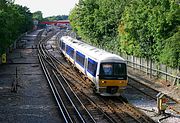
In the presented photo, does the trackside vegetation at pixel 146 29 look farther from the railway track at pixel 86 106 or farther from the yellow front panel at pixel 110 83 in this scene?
the yellow front panel at pixel 110 83

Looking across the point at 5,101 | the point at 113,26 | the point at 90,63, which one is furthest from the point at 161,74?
the point at 113,26

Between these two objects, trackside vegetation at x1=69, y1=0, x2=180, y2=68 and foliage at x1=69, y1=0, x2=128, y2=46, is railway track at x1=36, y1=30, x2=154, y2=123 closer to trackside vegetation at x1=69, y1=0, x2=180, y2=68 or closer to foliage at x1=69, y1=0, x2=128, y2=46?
trackside vegetation at x1=69, y1=0, x2=180, y2=68

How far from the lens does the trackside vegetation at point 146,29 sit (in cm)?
3297

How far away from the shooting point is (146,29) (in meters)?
38.2

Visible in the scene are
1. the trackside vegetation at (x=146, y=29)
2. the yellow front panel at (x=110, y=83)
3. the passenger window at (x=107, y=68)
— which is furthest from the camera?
the trackside vegetation at (x=146, y=29)

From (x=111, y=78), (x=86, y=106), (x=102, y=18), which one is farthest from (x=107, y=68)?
(x=102, y=18)

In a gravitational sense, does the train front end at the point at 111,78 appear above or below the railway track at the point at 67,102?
above

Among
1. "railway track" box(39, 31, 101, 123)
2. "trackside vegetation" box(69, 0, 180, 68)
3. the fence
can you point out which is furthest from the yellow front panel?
"trackside vegetation" box(69, 0, 180, 68)

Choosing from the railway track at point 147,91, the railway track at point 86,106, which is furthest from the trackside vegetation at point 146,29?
the railway track at point 86,106

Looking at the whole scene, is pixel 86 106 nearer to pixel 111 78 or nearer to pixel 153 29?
pixel 111 78

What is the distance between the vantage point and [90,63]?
94.9ft

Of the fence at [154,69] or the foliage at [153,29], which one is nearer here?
the fence at [154,69]

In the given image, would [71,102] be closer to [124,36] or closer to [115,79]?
[115,79]

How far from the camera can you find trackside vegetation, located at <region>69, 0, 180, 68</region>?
33.0m
